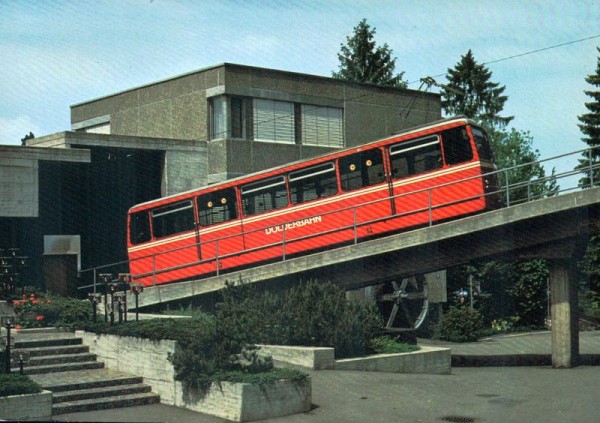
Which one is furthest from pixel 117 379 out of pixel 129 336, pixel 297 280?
pixel 297 280

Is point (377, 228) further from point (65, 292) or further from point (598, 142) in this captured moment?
point (598, 142)

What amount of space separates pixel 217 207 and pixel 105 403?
1135 cm

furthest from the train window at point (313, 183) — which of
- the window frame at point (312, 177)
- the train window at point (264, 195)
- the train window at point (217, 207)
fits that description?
the train window at point (217, 207)

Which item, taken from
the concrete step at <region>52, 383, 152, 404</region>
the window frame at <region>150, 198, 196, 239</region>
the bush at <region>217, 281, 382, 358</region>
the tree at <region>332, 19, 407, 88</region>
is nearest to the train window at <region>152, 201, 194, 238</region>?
the window frame at <region>150, 198, 196, 239</region>

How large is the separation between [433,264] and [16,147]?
543 inches

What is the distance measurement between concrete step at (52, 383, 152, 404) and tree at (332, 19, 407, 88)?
54.3m

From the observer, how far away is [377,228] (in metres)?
24.4

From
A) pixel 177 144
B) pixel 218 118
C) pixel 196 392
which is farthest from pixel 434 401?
pixel 218 118

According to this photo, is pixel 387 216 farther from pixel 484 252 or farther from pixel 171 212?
pixel 171 212

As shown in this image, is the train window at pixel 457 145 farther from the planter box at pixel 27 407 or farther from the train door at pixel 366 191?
the planter box at pixel 27 407

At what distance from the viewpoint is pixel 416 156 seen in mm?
24188

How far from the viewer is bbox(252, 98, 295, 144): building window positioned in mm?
35438

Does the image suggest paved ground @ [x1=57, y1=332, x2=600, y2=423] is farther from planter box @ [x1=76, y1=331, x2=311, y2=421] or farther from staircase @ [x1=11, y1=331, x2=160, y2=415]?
staircase @ [x1=11, y1=331, x2=160, y2=415]

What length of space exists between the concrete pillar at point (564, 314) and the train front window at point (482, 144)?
141 inches
